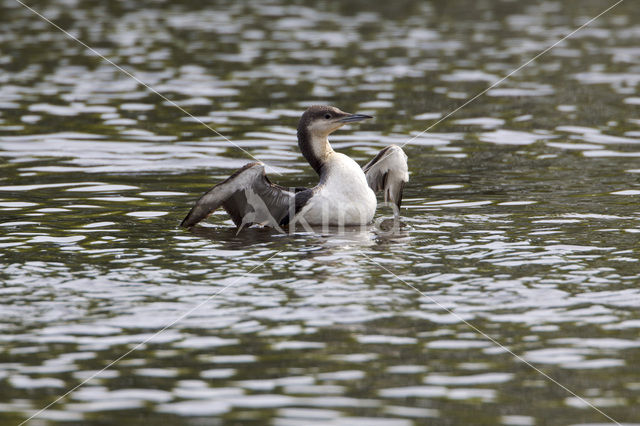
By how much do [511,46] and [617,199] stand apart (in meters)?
13.3

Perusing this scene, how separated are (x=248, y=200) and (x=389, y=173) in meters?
1.90

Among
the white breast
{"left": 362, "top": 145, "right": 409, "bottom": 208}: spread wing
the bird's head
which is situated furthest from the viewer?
{"left": 362, "top": 145, "right": 409, "bottom": 208}: spread wing

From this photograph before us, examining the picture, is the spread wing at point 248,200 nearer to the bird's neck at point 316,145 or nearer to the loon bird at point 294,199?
the loon bird at point 294,199

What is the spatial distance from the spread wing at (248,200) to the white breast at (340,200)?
256mm

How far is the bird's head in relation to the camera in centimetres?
1177

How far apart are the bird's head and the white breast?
1.97ft

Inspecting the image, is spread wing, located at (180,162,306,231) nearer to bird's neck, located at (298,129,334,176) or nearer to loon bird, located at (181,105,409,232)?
loon bird, located at (181,105,409,232)

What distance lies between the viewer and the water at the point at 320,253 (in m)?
6.72

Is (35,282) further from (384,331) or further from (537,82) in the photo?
(537,82)

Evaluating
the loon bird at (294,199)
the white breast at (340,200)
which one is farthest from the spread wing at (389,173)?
the white breast at (340,200)

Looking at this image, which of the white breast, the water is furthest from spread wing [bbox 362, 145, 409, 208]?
the white breast

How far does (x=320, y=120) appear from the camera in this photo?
38.7ft

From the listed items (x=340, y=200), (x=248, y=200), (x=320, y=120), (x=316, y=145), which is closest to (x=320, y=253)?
(x=340, y=200)

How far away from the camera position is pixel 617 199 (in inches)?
488
